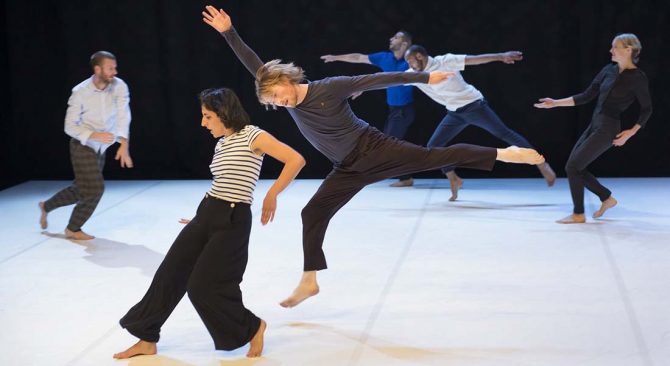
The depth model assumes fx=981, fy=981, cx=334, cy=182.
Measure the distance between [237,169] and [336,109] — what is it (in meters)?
0.77

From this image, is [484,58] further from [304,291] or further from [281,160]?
[281,160]

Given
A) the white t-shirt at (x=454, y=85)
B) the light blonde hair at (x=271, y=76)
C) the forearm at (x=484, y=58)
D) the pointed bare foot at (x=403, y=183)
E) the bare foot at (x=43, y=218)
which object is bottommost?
the pointed bare foot at (x=403, y=183)

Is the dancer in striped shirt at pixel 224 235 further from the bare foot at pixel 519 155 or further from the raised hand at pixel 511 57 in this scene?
the raised hand at pixel 511 57

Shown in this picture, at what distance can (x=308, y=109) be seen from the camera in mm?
4832

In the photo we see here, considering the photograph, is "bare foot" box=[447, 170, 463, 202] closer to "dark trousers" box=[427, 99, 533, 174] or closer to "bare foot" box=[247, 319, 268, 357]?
"dark trousers" box=[427, 99, 533, 174]

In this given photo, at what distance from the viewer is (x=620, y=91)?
6.86 m

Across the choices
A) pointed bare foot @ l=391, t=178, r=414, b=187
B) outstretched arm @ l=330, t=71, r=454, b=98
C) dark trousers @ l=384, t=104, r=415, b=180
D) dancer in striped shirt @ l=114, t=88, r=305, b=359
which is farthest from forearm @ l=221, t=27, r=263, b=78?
pointed bare foot @ l=391, t=178, r=414, b=187

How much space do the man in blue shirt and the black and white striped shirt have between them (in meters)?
4.42

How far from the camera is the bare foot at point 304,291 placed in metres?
5.00

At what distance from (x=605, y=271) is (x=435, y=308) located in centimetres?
127

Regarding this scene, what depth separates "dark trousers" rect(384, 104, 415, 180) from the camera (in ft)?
29.0

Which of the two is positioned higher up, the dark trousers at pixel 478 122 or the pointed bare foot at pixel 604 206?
the dark trousers at pixel 478 122

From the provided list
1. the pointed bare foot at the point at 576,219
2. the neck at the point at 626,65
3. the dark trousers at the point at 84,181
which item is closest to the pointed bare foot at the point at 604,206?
the pointed bare foot at the point at 576,219

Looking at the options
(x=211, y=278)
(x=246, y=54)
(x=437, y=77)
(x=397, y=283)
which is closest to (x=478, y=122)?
(x=397, y=283)
